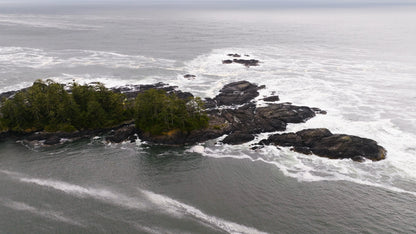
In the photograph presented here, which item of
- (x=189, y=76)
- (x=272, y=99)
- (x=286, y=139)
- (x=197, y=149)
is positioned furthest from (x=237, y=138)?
(x=189, y=76)

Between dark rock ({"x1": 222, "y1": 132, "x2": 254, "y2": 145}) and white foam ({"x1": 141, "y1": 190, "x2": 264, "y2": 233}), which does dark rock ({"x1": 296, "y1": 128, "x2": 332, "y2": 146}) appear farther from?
white foam ({"x1": 141, "y1": 190, "x2": 264, "y2": 233})

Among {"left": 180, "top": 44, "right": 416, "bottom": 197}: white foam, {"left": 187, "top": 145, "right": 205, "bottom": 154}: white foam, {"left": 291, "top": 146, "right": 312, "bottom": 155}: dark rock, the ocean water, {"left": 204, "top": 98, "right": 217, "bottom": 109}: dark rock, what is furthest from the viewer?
{"left": 204, "top": 98, "right": 217, "bottom": 109}: dark rock

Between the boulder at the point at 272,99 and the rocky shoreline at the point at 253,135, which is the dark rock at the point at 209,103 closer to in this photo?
the rocky shoreline at the point at 253,135

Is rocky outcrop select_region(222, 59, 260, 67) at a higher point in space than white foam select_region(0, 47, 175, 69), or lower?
higher

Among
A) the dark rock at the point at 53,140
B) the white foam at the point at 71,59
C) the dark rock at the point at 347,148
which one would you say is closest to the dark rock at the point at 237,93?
the dark rock at the point at 347,148

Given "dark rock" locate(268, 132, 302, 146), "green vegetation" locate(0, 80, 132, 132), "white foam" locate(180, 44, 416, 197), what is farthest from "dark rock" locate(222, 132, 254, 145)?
"green vegetation" locate(0, 80, 132, 132)

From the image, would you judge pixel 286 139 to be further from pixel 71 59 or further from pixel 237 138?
pixel 71 59

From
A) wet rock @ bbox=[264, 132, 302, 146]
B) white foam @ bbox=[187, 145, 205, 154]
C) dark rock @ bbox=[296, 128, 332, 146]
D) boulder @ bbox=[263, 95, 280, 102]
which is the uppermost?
boulder @ bbox=[263, 95, 280, 102]
